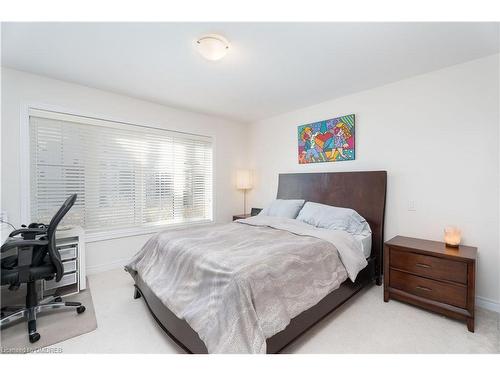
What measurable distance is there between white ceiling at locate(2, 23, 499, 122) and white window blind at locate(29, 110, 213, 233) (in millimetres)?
592

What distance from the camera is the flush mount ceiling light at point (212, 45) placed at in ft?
5.83

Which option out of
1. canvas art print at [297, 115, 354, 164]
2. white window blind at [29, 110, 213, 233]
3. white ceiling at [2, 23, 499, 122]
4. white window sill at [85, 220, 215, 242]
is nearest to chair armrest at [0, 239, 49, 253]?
white window blind at [29, 110, 213, 233]

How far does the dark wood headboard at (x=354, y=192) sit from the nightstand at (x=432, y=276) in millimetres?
416

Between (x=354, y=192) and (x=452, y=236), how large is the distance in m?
1.05

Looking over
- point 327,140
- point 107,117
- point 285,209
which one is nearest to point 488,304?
point 285,209

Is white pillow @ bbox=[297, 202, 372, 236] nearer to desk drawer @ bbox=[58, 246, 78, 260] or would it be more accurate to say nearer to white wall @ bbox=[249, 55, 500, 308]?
white wall @ bbox=[249, 55, 500, 308]

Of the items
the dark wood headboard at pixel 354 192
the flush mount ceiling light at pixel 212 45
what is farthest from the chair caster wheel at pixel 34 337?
the dark wood headboard at pixel 354 192

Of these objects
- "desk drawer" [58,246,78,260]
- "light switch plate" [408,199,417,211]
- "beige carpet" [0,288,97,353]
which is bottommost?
"beige carpet" [0,288,97,353]

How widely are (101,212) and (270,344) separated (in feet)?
9.03

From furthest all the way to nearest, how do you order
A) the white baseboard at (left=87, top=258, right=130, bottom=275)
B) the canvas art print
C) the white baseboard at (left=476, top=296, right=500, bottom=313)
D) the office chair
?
the canvas art print → the white baseboard at (left=87, top=258, right=130, bottom=275) → the white baseboard at (left=476, top=296, right=500, bottom=313) → the office chair

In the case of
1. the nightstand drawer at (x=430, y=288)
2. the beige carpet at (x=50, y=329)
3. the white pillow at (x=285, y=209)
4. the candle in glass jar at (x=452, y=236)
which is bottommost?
the beige carpet at (x=50, y=329)

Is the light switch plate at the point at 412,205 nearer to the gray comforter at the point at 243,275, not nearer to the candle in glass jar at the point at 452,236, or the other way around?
the candle in glass jar at the point at 452,236

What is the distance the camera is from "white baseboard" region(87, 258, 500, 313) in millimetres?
2076

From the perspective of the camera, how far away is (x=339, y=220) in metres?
2.64
